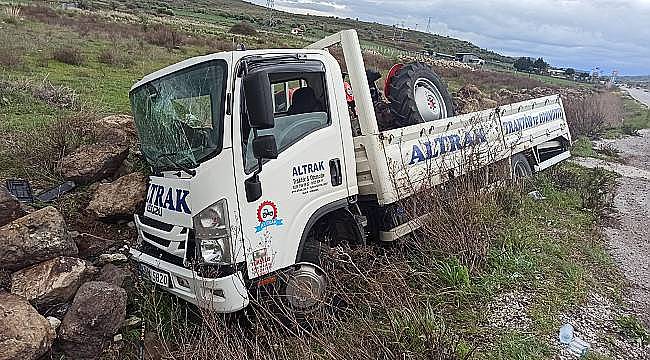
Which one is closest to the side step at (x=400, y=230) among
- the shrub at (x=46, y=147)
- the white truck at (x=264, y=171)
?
the white truck at (x=264, y=171)

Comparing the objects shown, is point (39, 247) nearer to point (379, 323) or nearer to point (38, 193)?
point (38, 193)

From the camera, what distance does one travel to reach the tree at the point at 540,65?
5802cm

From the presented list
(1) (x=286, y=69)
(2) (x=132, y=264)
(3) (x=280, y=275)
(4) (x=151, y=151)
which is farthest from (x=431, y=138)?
(2) (x=132, y=264)

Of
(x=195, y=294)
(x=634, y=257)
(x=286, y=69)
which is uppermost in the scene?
(x=286, y=69)

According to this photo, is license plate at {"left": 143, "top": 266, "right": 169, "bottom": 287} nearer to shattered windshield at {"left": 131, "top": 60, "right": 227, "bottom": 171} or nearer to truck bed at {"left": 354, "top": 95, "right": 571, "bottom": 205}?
shattered windshield at {"left": 131, "top": 60, "right": 227, "bottom": 171}

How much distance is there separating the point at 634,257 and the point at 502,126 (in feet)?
7.06

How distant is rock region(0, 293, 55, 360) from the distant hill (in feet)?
150

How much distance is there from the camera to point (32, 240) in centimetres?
425

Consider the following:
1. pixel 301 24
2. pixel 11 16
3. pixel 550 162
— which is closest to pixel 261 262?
pixel 550 162

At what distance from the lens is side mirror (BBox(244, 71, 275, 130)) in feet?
11.2

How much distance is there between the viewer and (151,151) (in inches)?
169

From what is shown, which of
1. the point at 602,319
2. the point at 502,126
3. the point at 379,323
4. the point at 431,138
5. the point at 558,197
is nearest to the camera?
the point at 379,323

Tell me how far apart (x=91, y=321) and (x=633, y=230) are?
6.43 m

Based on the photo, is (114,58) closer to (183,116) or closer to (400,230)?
(183,116)
